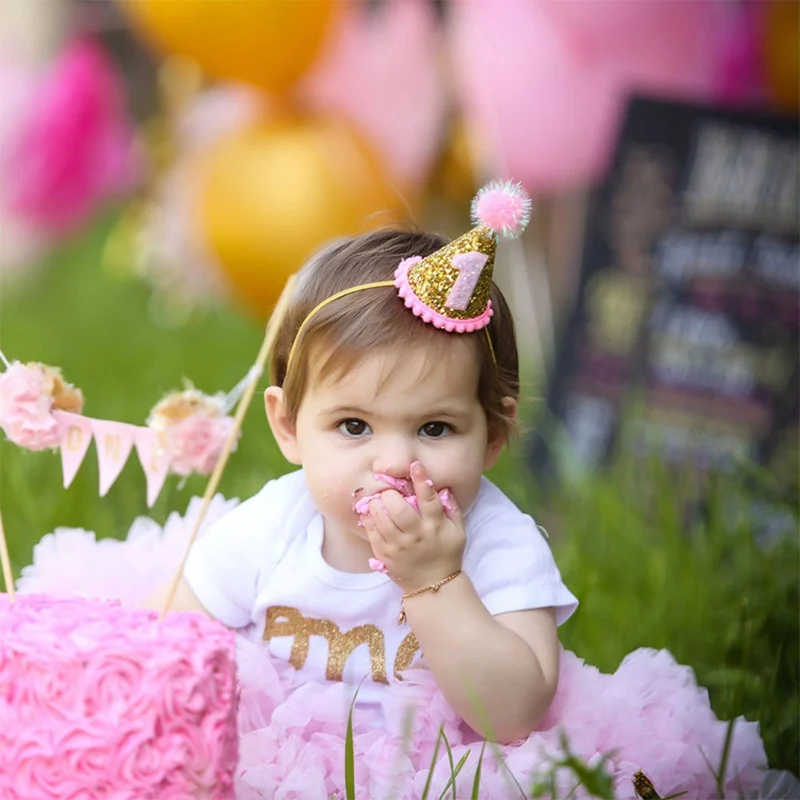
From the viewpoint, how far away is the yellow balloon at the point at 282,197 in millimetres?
2842

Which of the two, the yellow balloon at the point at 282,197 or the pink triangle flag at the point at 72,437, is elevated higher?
the pink triangle flag at the point at 72,437

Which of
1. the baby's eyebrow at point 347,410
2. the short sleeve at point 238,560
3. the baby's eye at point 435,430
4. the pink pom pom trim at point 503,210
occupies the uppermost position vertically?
the pink pom pom trim at point 503,210

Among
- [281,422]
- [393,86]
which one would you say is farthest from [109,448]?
[393,86]

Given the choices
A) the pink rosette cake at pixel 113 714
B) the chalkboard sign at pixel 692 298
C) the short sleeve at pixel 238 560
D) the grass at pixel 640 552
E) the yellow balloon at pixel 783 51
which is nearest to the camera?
the pink rosette cake at pixel 113 714

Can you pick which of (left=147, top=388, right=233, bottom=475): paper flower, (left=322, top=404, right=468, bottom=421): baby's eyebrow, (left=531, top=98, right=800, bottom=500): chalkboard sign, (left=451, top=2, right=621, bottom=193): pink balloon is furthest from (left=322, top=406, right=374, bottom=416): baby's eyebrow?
(left=451, top=2, right=621, bottom=193): pink balloon

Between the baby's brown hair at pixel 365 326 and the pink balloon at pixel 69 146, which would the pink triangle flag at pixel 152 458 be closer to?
the baby's brown hair at pixel 365 326

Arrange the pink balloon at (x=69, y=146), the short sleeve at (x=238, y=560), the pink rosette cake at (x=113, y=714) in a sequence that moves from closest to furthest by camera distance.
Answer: the pink rosette cake at (x=113, y=714)
the short sleeve at (x=238, y=560)
the pink balloon at (x=69, y=146)

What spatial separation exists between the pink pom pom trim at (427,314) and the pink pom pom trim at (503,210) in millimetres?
79

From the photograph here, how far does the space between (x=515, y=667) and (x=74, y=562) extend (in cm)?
59

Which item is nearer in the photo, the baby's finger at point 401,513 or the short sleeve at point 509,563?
the baby's finger at point 401,513

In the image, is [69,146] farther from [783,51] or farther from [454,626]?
[454,626]

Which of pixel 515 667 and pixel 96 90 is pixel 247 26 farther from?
pixel 515 667

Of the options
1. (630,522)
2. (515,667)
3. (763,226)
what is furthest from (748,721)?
(763,226)

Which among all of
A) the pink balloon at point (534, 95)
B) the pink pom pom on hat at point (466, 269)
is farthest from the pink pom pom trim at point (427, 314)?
the pink balloon at point (534, 95)
